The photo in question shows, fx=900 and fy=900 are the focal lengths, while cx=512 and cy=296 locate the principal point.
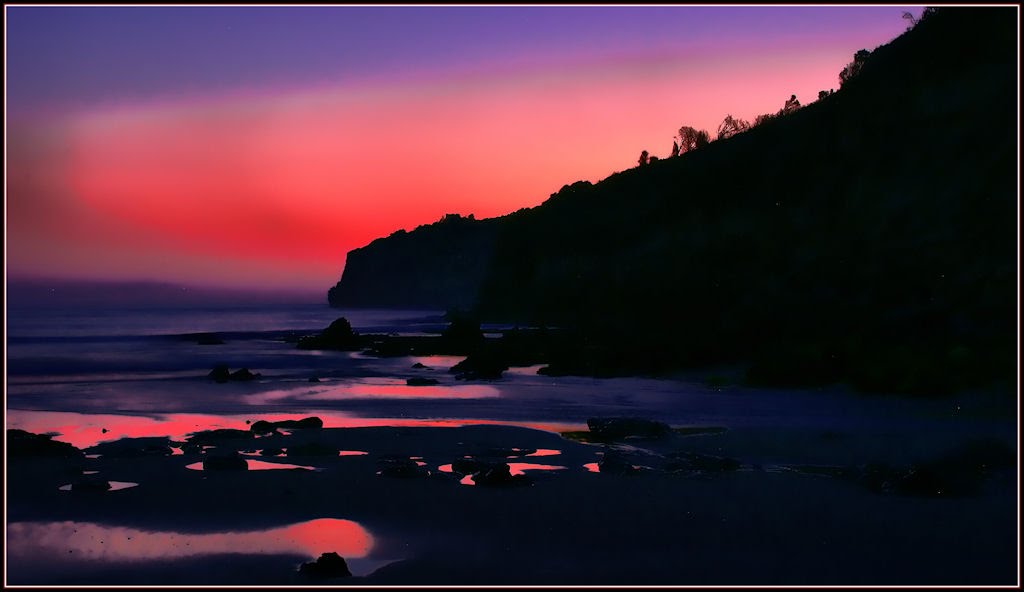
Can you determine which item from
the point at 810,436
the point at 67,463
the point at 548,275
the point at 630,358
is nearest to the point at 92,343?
the point at 548,275

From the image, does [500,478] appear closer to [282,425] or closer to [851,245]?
[282,425]

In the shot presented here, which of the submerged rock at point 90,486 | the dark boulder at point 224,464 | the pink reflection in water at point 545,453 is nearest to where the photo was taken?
the submerged rock at point 90,486

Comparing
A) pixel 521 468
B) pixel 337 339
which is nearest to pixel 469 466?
pixel 521 468

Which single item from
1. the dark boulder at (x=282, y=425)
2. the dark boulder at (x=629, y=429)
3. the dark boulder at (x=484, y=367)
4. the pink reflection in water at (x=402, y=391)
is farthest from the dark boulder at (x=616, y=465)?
the dark boulder at (x=484, y=367)

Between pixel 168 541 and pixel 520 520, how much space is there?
A: 10.8ft

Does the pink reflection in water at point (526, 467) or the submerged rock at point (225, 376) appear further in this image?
the submerged rock at point (225, 376)

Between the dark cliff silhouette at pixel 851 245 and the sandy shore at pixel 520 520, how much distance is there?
857 cm

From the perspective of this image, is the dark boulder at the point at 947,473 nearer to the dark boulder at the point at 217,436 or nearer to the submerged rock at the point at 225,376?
the dark boulder at the point at 217,436

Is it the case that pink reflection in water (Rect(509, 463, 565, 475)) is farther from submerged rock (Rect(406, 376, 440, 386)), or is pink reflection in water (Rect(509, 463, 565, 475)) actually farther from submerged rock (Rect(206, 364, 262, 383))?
submerged rock (Rect(206, 364, 262, 383))

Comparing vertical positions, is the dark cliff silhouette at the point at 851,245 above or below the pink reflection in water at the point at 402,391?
above

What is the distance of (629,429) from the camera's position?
1360 cm

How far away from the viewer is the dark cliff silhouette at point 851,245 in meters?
22.9

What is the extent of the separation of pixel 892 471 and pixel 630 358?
16215 mm

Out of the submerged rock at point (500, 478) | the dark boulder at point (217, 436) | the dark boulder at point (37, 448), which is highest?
the dark boulder at point (37, 448)
